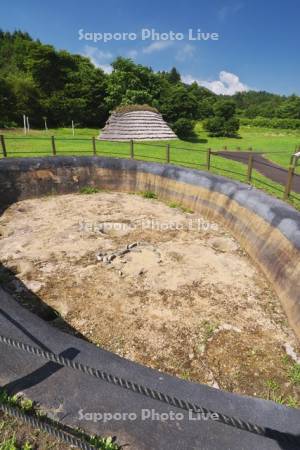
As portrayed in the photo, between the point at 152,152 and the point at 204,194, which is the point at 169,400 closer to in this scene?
the point at 204,194

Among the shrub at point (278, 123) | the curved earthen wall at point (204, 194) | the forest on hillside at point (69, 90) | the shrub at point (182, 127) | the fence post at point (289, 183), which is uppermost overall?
the forest on hillside at point (69, 90)

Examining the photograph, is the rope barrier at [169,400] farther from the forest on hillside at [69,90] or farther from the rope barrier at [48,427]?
the forest on hillside at [69,90]

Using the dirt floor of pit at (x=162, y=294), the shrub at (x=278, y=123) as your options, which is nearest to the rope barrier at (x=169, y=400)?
the dirt floor of pit at (x=162, y=294)

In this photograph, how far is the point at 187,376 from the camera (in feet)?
13.2

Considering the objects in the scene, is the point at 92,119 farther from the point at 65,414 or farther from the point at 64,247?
the point at 65,414

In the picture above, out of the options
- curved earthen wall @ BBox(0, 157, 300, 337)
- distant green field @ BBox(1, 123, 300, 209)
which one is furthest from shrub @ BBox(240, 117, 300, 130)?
curved earthen wall @ BBox(0, 157, 300, 337)

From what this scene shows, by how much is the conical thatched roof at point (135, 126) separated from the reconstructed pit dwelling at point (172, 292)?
1844 centimetres

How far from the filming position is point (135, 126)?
1109 inches

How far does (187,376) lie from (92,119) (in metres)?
49.5

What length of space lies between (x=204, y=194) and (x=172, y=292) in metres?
5.25

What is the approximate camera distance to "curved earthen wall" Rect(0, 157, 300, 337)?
568 cm

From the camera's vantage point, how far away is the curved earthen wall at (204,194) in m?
5.68

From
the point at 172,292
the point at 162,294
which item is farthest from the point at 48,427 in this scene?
the point at 172,292

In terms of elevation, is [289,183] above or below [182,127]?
below
